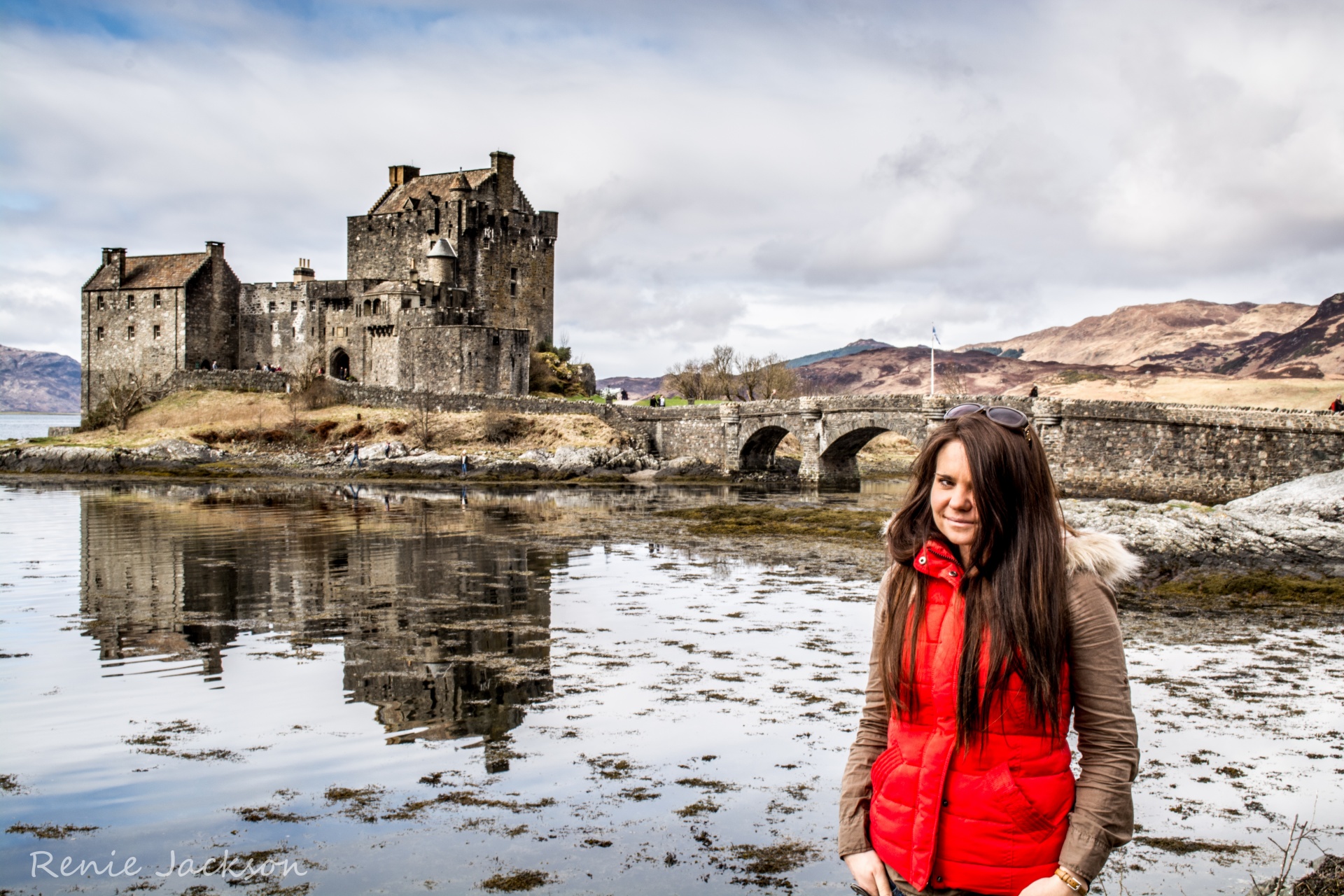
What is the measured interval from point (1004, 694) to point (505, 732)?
625 centimetres

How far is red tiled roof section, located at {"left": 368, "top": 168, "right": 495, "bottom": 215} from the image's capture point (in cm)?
6031

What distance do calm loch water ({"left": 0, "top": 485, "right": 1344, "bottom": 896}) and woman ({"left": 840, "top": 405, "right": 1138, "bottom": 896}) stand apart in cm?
296

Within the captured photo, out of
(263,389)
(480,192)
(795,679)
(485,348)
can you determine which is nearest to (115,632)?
(795,679)

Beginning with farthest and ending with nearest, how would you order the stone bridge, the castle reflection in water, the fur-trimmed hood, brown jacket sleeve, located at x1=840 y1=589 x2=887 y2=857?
the stone bridge, the castle reflection in water, brown jacket sleeve, located at x1=840 y1=589 x2=887 y2=857, the fur-trimmed hood

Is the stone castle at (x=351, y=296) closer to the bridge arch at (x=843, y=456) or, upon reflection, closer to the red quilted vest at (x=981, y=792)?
the bridge arch at (x=843, y=456)

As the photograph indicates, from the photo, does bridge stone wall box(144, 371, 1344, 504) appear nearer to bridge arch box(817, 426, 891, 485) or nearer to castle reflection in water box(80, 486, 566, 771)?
bridge arch box(817, 426, 891, 485)

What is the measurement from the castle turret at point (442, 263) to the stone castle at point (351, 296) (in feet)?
0.25

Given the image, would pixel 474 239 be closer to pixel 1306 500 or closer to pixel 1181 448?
pixel 1181 448

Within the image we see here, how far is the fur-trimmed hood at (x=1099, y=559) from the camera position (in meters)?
3.11

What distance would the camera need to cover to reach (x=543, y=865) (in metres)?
6.04

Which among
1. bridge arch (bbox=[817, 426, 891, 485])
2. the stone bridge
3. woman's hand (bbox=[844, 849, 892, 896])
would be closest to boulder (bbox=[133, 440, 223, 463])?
bridge arch (bbox=[817, 426, 891, 485])

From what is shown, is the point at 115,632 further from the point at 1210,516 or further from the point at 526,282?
the point at 526,282

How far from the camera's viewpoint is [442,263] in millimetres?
57031
